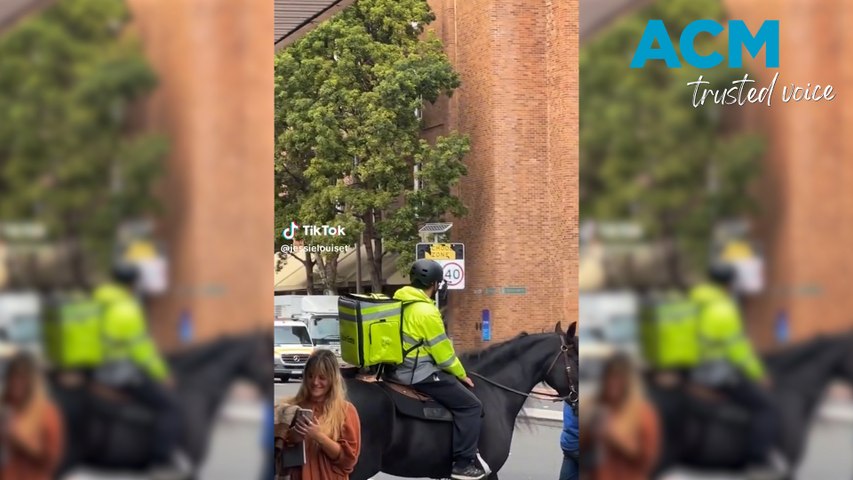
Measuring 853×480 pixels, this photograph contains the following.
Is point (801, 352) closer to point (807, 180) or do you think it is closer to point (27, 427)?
point (807, 180)

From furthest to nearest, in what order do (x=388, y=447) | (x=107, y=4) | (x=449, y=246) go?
(x=449, y=246) < (x=388, y=447) < (x=107, y=4)

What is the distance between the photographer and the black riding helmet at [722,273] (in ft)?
9.16

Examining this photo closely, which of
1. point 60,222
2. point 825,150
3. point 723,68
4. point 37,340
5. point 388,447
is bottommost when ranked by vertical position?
point 388,447

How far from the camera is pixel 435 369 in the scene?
755 centimetres

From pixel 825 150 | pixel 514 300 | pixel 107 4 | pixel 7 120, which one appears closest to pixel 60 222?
pixel 7 120

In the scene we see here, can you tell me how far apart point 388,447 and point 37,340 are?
5.20 meters

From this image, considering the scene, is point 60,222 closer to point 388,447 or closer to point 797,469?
point 797,469

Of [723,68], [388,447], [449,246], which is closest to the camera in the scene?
[723,68]

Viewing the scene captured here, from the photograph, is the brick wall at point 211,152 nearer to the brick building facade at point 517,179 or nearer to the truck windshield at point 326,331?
the brick building facade at point 517,179

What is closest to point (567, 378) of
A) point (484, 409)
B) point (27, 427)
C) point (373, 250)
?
point (484, 409)

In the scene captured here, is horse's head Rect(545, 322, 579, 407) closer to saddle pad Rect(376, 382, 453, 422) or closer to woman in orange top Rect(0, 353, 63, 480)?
saddle pad Rect(376, 382, 453, 422)

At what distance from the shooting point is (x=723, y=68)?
279cm

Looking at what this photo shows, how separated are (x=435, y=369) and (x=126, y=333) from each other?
16.5ft

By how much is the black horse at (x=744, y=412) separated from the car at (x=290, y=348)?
1384cm
